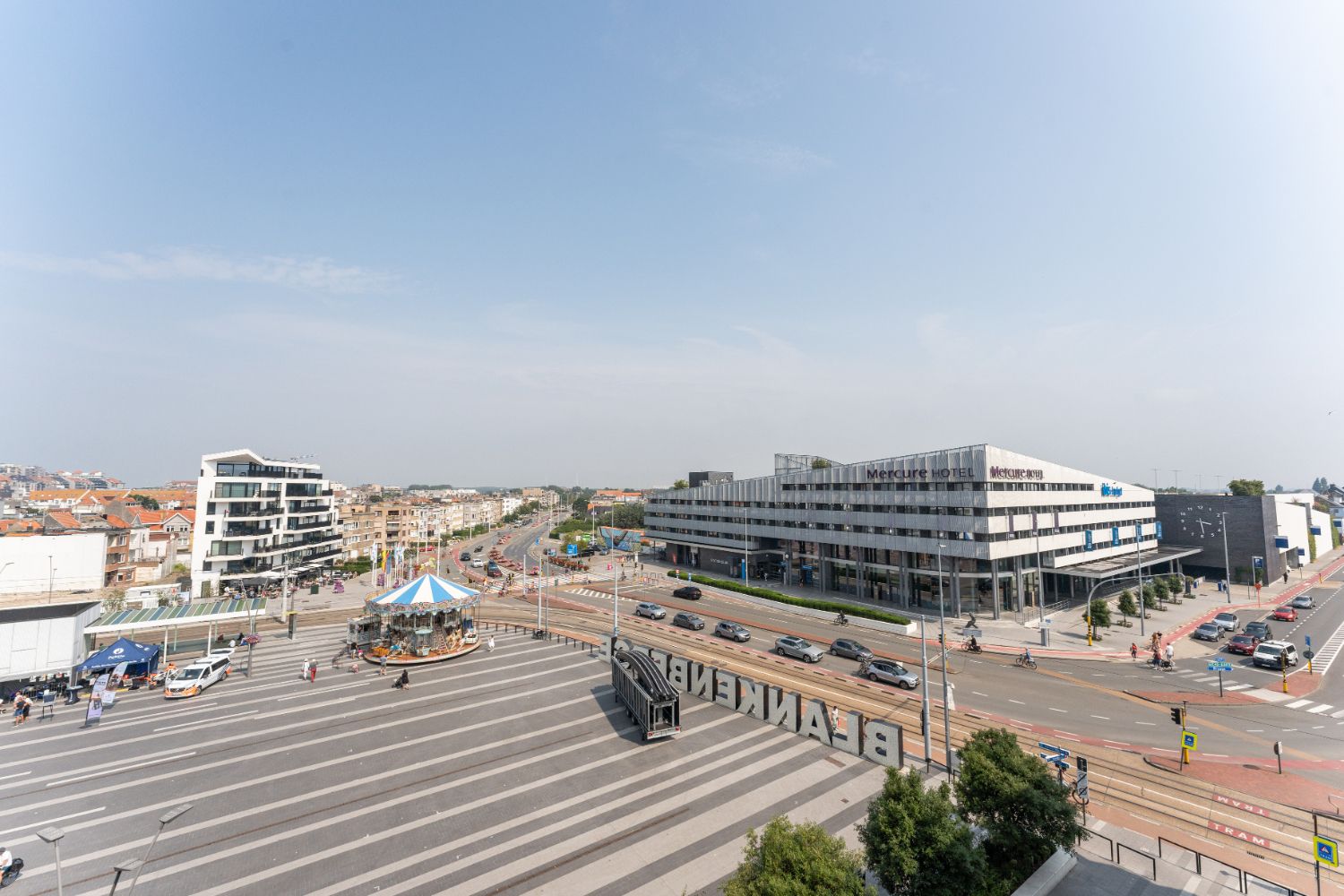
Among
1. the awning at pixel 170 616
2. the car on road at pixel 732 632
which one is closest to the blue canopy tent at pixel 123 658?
the awning at pixel 170 616

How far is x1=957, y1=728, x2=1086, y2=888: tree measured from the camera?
1438 cm

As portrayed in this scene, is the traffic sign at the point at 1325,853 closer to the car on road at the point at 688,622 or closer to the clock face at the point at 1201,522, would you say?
the car on road at the point at 688,622

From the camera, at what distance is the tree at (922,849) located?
12711 millimetres

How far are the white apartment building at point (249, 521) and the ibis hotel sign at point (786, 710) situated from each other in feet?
172

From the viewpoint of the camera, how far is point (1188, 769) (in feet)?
75.1

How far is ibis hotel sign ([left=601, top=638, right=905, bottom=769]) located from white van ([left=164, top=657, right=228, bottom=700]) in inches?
948

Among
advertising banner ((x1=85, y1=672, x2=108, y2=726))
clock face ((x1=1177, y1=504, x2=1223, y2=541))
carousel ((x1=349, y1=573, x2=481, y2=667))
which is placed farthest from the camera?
clock face ((x1=1177, y1=504, x2=1223, y2=541))

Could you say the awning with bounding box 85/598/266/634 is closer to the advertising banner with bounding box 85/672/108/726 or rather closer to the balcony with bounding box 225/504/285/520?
the advertising banner with bounding box 85/672/108/726

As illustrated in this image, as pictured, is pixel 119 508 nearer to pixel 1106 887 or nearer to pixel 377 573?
pixel 377 573

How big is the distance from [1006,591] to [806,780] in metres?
43.8

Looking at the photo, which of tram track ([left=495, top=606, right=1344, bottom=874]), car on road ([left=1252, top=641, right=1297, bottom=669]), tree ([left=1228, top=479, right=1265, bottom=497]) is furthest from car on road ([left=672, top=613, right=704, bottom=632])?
tree ([left=1228, top=479, right=1265, bottom=497])

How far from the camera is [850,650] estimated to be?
3875cm

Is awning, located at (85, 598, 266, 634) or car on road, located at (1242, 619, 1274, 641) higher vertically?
awning, located at (85, 598, 266, 634)

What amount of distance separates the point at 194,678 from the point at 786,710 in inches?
1320
